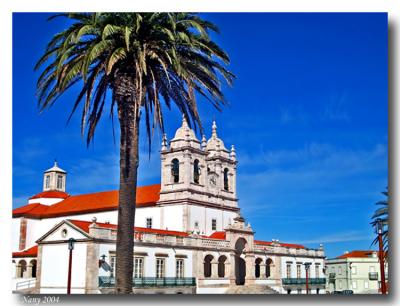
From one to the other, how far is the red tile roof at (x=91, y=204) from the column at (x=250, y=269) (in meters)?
6.94

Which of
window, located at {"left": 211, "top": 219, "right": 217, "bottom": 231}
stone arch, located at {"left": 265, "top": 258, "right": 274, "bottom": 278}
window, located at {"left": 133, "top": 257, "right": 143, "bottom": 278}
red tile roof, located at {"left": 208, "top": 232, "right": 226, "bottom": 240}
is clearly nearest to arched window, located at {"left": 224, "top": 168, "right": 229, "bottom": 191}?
window, located at {"left": 211, "top": 219, "right": 217, "bottom": 231}

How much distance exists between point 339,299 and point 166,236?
1496 cm

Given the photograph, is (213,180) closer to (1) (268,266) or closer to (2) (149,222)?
(2) (149,222)

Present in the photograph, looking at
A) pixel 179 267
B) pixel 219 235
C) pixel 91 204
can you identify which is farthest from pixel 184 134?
pixel 179 267

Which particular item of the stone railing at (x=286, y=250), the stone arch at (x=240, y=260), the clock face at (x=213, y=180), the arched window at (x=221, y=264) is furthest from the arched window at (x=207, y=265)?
the clock face at (x=213, y=180)

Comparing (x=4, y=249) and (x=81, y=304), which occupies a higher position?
(x=4, y=249)

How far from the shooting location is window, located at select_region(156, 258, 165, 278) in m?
28.3

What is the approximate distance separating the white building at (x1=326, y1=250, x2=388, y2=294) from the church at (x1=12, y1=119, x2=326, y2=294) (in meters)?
1.69

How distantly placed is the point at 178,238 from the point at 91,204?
10.4 metres

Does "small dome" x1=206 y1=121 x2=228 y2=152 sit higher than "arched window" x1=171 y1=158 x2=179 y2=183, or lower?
higher

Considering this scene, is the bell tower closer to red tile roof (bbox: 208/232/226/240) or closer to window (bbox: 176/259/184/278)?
red tile roof (bbox: 208/232/226/240)

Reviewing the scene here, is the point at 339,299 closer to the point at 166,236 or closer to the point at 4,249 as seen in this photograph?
the point at 4,249

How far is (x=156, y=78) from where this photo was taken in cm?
1408
